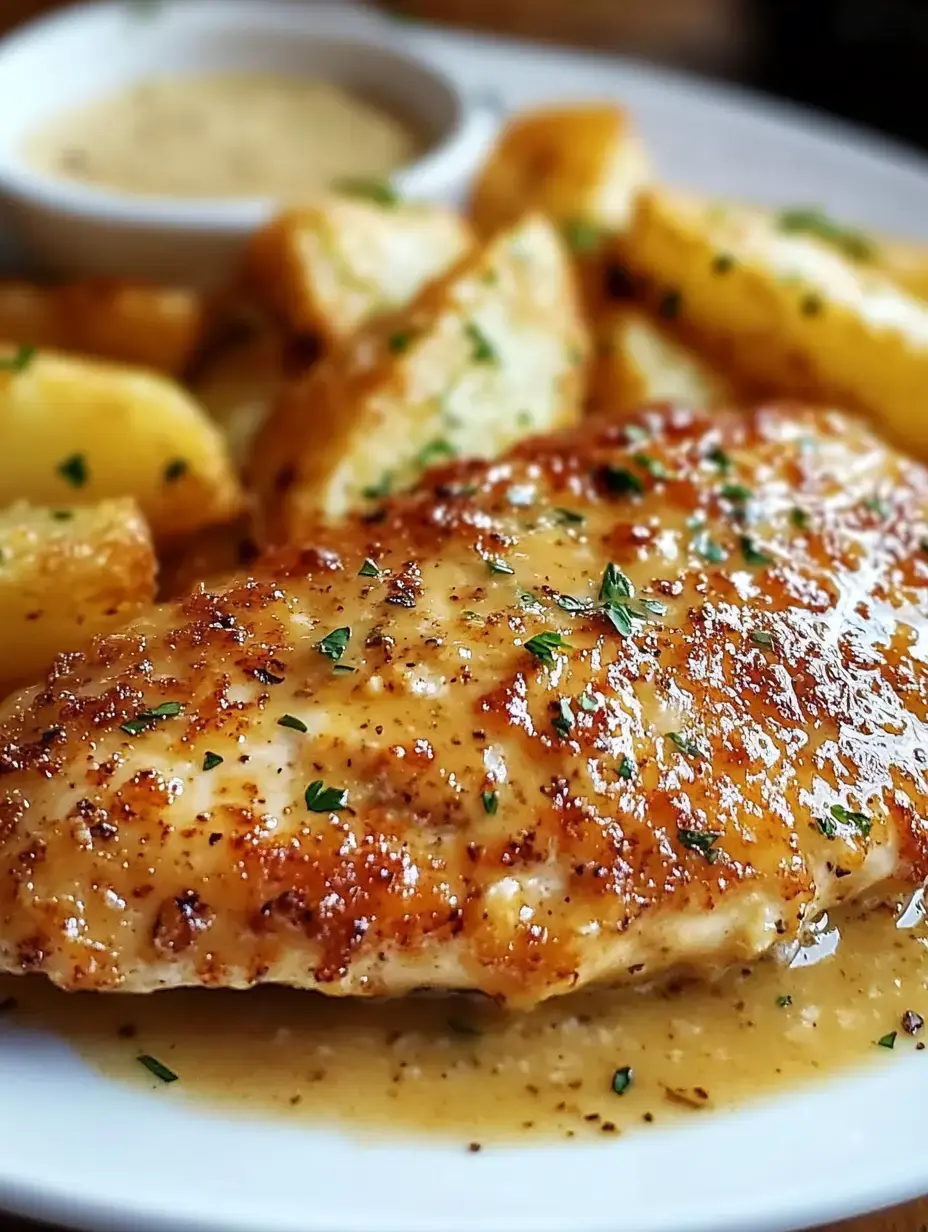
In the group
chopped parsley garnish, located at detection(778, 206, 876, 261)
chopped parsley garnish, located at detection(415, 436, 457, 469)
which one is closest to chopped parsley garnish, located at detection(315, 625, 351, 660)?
chopped parsley garnish, located at detection(415, 436, 457, 469)

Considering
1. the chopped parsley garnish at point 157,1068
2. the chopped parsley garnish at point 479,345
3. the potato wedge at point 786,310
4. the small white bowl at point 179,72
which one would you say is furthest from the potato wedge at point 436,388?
the chopped parsley garnish at point 157,1068

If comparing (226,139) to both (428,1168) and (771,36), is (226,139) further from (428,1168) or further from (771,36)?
(428,1168)

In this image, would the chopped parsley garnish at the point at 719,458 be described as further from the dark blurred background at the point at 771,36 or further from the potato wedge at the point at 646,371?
the dark blurred background at the point at 771,36

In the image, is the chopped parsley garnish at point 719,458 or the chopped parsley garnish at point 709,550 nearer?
the chopped parsley garnish at point 709,550

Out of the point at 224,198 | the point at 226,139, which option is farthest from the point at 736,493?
the point at 226,139

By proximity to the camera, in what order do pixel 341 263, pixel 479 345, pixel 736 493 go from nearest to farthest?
1. pixel 736 493
2. pixel 479 345
3. pixel 341 263

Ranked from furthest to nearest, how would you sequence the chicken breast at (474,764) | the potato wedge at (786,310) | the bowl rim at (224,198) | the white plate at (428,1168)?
1. the bowl rim at (224,198)
2. the potato wedge at (786,310)
3. the chicken breast at (474,764)
4. the white plate at (428,1168)

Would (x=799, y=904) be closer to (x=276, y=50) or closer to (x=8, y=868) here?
(x=8, y=868)
